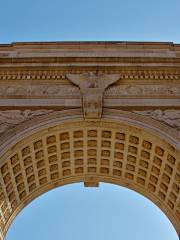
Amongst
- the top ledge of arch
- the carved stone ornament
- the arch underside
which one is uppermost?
the top ledge of arch

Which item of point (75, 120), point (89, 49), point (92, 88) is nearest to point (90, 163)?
point (75, 120)

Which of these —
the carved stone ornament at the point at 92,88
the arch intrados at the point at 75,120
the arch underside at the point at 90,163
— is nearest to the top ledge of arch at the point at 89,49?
the carved stone ornament at the point at 92,88

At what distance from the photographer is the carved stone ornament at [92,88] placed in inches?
634

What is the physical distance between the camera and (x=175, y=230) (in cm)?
1691

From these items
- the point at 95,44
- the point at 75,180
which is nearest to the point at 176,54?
the point at 95,44

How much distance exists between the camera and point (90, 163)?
60.6ft

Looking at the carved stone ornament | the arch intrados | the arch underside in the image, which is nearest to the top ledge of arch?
the carved stone ornament

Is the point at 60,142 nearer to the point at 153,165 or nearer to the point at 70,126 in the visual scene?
the point at 70,126

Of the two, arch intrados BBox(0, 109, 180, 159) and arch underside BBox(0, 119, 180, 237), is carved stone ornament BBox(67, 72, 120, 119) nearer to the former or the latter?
arch intrados BBox(0, 109, 180, 159)

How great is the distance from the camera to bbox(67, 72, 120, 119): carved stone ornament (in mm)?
16109

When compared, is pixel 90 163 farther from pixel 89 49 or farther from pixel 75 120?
pixel 89 49

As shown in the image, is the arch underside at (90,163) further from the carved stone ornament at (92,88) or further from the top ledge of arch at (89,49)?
the top ledge of arch at (89,49)

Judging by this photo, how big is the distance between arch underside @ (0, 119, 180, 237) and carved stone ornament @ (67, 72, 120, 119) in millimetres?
580

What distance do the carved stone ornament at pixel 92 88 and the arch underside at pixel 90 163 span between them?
0.58 meters
